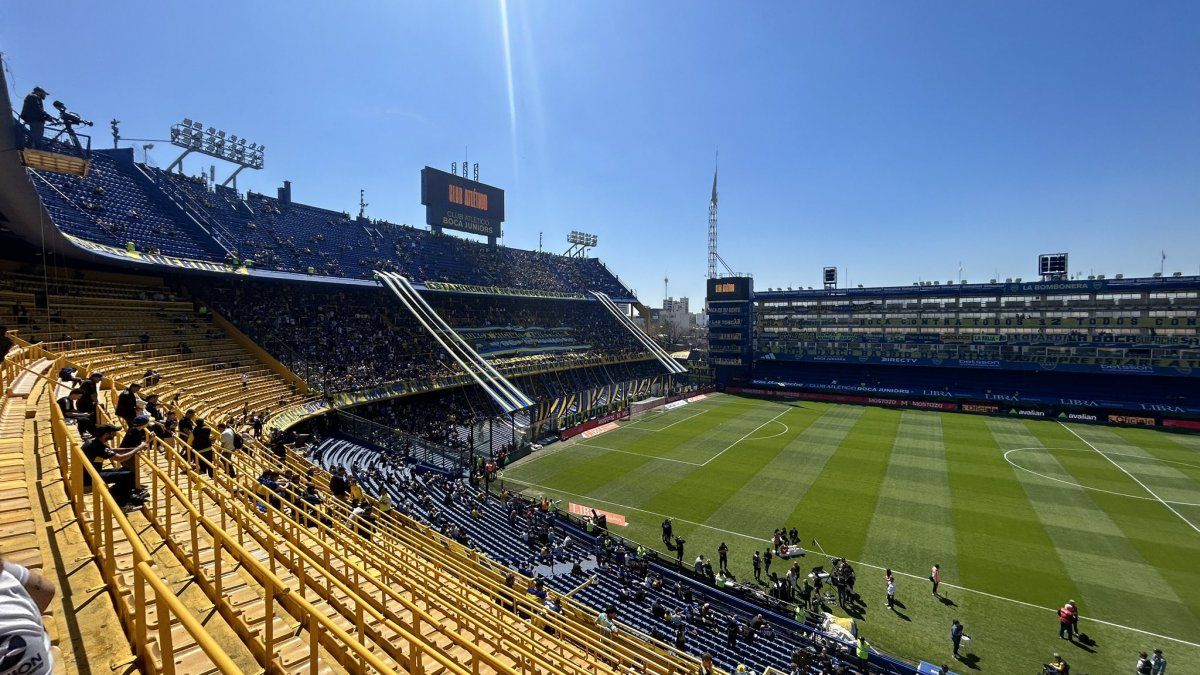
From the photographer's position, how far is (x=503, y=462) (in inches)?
1220

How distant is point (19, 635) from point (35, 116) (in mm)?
15204

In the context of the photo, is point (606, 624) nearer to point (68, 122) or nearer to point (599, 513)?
point (599, 513)

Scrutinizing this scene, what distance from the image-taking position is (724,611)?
55.6 ft

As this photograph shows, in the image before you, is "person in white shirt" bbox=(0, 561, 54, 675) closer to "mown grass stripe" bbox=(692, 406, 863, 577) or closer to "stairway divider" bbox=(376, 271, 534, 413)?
"mown grass stripe" bbox=(692, 406, 863, 577)

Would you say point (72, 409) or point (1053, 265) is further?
point (1053, 265)

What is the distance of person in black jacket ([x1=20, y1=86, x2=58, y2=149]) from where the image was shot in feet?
38.0

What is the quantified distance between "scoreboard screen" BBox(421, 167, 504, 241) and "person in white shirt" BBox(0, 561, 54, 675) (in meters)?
55.6

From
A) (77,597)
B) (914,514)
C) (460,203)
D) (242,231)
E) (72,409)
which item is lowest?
(914,514)

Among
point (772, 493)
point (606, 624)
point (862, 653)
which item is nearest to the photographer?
point (606, 624)

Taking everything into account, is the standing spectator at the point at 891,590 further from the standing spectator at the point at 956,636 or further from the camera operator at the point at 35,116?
the camera operator at the point at 35,116

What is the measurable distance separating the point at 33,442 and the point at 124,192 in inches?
1432

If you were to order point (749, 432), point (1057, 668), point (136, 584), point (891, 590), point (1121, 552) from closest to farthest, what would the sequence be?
point (136, 584), point (1057, 668), point (891, 590), point (1121, 552), point (749, 432)

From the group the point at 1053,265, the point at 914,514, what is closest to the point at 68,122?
the point at 914,514

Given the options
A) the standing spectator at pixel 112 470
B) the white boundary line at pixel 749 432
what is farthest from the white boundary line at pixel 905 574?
the standing spectator at pixel 112 470
